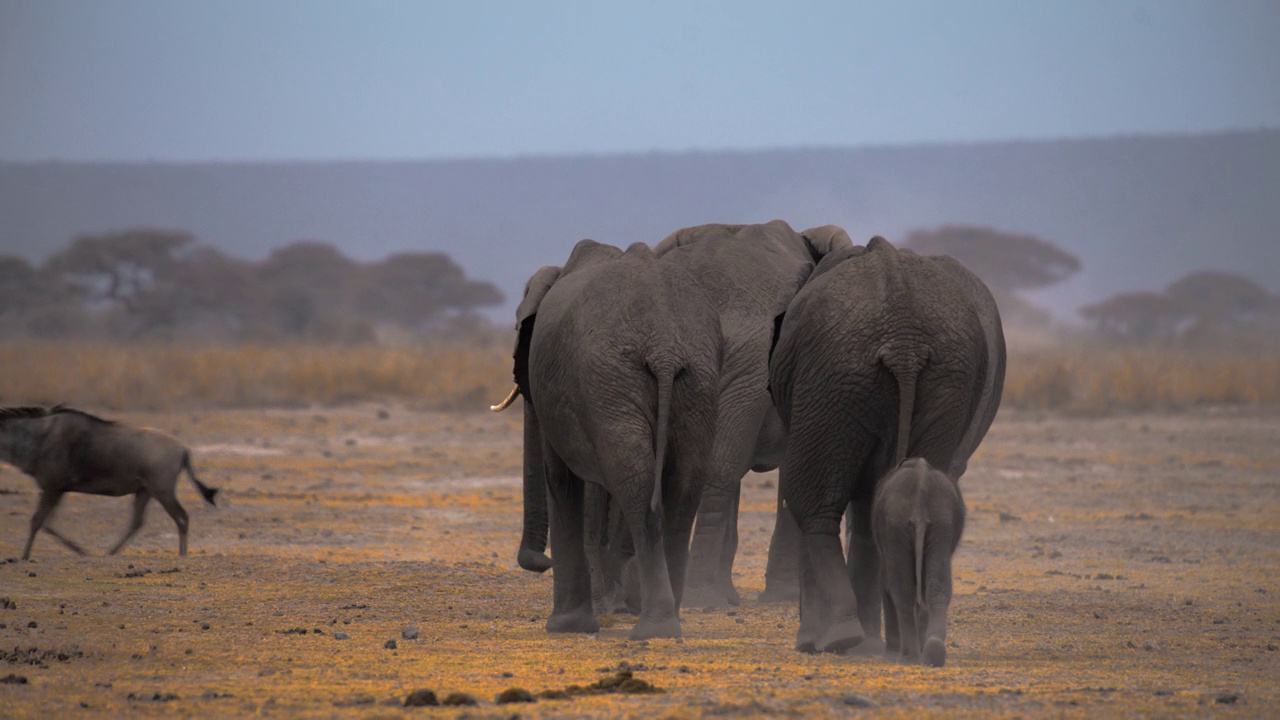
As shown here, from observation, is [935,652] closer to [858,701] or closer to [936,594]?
[936,594]

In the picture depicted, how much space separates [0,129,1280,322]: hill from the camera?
121938 millimetres

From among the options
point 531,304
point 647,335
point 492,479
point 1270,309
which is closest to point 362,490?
point 492,479

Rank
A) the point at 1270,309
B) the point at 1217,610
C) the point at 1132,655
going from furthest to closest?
the point at 1270,309
the point at 1217,610
the point at 1132,655

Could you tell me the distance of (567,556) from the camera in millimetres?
7883

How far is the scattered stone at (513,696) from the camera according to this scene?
5699 millimetres

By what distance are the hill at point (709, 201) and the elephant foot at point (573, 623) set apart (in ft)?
341

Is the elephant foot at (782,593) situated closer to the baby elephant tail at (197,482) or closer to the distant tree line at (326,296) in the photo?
the baby elephant tail at (197,482)

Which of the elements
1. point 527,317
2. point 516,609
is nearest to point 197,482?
point 516,609

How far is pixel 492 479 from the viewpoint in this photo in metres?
16.4

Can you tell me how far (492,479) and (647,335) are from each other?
9406 mm

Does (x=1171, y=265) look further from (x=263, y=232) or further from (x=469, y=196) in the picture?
(x=263, y=232)

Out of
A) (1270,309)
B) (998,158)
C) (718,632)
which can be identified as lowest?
(718,632)

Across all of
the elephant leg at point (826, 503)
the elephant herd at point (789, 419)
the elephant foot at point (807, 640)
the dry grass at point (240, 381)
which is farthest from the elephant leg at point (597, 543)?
the dry grass at point (240, 381)

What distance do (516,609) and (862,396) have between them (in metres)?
2.87
